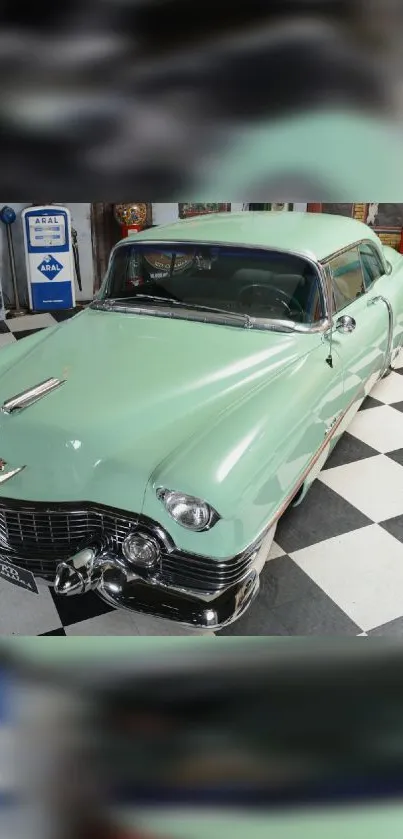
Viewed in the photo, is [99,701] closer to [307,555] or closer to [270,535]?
[270,535]

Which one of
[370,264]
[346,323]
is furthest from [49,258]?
[346,323]

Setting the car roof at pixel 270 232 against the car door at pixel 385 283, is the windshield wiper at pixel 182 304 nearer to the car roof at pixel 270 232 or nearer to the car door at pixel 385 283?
the car roof at pixel 270 232

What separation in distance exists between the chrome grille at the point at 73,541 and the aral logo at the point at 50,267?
317 cm

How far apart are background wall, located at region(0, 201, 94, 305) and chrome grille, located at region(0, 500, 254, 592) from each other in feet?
11.2

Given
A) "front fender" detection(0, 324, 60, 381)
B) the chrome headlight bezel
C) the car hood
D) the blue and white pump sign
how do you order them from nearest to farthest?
the chrome headlight bezel → the car hood → "front fender" detection(0, 324, 60, 381) → the blue and white pump sign

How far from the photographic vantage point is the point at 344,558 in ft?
6.14

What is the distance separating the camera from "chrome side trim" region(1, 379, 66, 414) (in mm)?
1489

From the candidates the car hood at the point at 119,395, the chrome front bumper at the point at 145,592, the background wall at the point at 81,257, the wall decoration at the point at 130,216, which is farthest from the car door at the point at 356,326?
the background wall at the point at 81,257

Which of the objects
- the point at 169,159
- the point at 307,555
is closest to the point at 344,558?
the point at 307,555

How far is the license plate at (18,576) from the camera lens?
1.47 m

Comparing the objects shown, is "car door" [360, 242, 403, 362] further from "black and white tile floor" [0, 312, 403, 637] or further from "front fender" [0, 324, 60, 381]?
"front fender" [0, 324, 60, 381]

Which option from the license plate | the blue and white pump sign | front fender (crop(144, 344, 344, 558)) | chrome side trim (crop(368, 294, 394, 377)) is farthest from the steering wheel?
the blue and white pump sign

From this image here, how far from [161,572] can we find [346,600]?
602 mm

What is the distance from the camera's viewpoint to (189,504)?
1295mm
